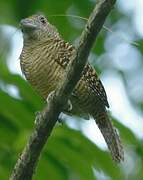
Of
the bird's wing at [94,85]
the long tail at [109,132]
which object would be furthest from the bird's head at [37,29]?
the long tail at [109,132]

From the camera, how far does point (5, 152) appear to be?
430 centimetres

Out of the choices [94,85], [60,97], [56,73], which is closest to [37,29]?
[56,73]

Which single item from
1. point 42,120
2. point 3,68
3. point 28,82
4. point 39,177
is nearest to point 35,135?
point 42,120

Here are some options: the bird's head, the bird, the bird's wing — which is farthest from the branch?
the bird's wing

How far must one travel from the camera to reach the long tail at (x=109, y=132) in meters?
5.49

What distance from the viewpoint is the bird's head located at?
17.3 feet

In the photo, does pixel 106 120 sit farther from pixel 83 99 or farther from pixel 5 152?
pixel 5 152

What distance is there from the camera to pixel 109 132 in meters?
5.70

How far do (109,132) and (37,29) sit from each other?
3.48 feet

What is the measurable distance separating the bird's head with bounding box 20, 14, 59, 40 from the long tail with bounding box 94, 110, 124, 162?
0.79 m

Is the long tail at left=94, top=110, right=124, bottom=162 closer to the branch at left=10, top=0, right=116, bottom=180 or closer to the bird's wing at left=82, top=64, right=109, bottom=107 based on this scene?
the bird's wing at left=82, top=64, right=109, bottom=107

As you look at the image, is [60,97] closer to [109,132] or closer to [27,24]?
[27,24]

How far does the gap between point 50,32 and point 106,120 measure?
34.5 inches

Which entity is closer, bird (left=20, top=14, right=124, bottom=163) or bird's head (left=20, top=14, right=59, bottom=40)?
bird (left=20, top=14, right=124, bottom=163)
